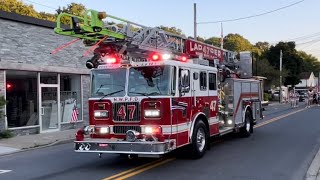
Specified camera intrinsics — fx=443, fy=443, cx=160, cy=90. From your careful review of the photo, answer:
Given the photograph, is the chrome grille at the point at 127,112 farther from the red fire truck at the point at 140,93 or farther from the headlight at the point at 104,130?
the headlight at the point at 104,130

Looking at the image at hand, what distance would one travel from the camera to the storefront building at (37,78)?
18.1 metres

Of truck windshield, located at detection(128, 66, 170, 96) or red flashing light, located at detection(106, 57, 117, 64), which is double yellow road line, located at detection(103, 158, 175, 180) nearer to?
truck windshield, located at detection(128, 66, 170, 96)

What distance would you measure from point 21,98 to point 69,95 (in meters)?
3.05

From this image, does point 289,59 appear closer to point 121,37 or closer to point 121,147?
point 121,37

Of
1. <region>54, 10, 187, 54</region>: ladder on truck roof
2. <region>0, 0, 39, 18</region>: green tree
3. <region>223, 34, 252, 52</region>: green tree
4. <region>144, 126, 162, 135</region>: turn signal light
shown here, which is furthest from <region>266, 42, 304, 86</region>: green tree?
<region>144, 126, 162, 135</region>: turn signal light

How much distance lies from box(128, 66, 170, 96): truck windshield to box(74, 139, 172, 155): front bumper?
3.94 feet

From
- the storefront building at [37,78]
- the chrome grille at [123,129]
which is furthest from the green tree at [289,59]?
the chrome grille at [123,129]

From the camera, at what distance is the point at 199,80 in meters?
11.6

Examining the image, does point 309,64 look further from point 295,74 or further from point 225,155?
point 225,155

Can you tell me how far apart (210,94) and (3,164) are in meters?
5.83

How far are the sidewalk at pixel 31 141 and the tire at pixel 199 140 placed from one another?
254 inches

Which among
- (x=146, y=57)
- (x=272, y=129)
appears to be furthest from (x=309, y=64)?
(x=146, y=57)

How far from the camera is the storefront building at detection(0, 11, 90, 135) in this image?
18.1 metres

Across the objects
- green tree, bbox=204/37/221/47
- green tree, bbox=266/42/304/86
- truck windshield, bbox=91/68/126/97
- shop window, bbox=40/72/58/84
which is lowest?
truck windshield, bbox=91/68/126/97
